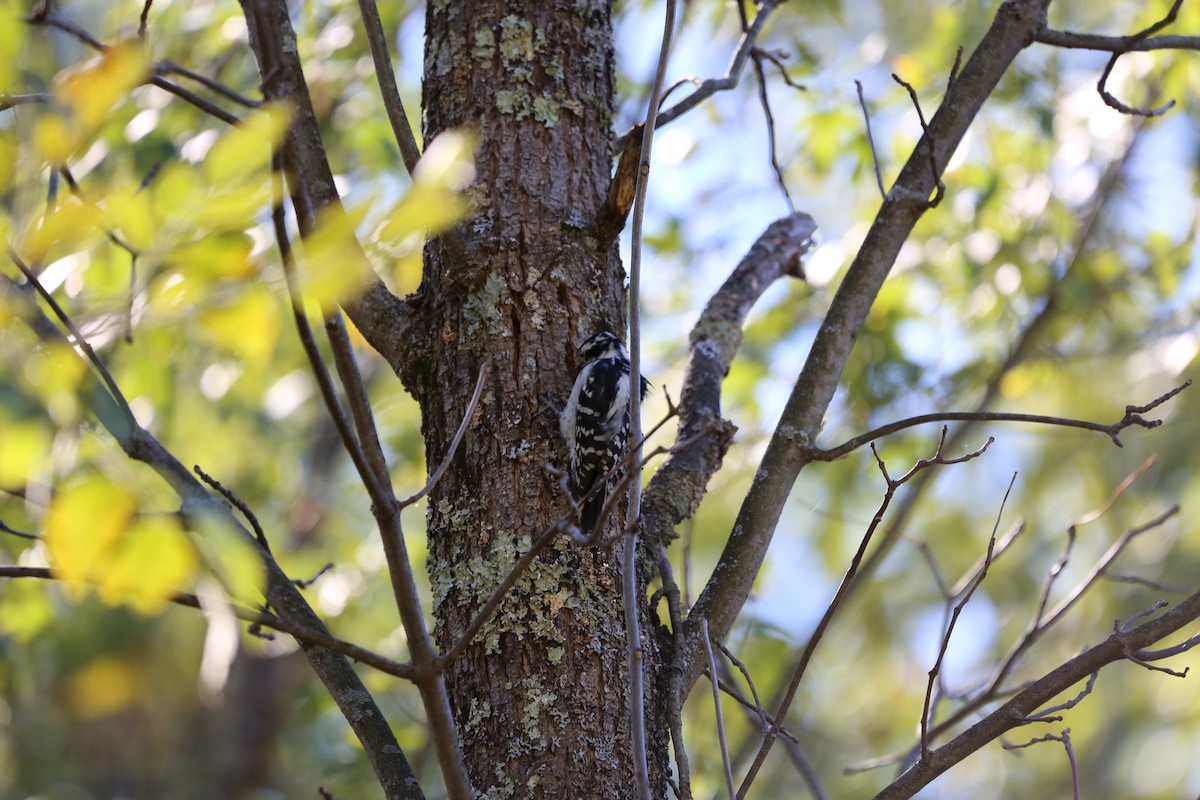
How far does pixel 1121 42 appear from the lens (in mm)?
2436

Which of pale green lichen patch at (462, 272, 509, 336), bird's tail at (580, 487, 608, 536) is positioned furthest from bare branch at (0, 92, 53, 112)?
bird's tail at (580, 487, 608, 536)

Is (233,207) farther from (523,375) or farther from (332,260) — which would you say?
(523,375)

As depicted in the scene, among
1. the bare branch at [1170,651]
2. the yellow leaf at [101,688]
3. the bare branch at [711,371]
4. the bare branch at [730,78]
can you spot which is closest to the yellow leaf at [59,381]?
the bare branch at [711,371]

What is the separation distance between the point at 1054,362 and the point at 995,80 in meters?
3.38

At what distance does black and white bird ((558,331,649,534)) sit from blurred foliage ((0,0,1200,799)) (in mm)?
486

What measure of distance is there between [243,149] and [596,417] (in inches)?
79.2

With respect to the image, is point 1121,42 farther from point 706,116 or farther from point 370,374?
point 370,374

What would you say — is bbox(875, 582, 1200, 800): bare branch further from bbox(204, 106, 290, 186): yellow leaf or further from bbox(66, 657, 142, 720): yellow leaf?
bbox(66, 657, 142, 720): yellow leaf

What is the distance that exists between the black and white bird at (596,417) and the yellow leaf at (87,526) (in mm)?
935

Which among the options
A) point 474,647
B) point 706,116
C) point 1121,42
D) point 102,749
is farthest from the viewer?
point 102,749

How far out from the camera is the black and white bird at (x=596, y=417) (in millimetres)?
2330

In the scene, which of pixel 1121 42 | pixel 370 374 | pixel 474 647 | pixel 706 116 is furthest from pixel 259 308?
pixel 370 374

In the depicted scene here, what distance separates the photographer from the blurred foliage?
1.08 metres

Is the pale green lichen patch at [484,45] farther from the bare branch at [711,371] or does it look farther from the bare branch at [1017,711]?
the bare branch at [1017,711]
